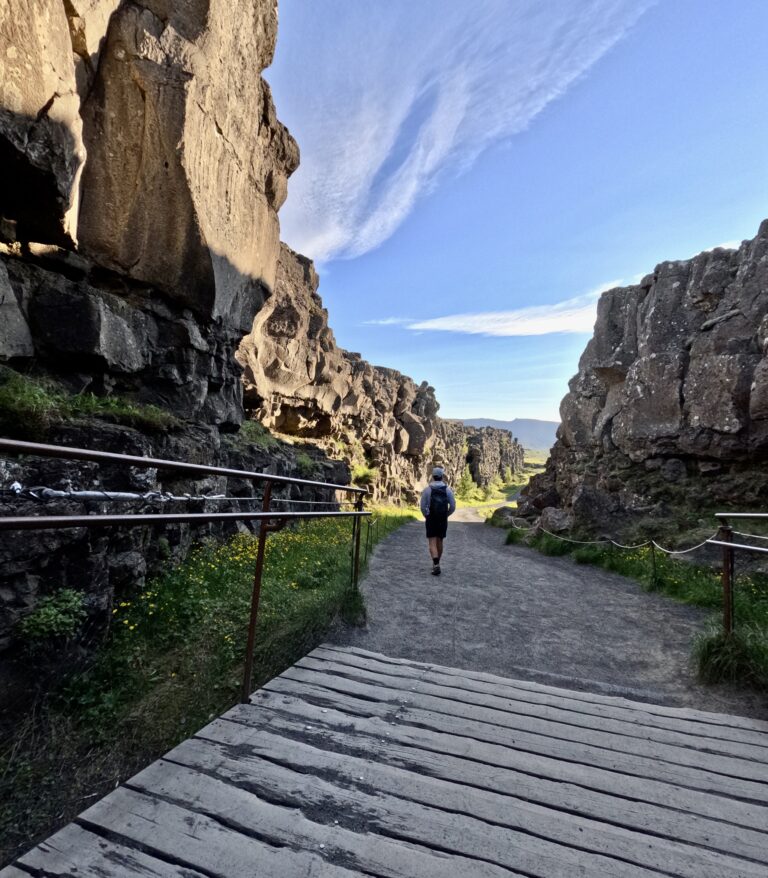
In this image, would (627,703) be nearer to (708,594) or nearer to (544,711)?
(544,711)

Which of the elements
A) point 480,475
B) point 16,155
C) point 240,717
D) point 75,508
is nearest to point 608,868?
point 240,717

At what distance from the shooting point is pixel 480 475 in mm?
60594

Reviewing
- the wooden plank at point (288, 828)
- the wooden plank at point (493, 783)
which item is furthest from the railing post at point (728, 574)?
the wooden plank at point (288, 828)

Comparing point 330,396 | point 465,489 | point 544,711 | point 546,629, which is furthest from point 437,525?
point 465,489

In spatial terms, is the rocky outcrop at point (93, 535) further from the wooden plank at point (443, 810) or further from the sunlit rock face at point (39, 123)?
the sunlit rock face at point (39, 123)

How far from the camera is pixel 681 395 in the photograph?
1290 cm

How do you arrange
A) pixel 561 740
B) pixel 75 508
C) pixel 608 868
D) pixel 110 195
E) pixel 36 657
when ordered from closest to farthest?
pixel 608 868 → pixel 561 740 → pixel 36 657 → pixel 75 508 → pixel 110 195

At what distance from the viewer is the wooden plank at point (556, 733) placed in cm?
264

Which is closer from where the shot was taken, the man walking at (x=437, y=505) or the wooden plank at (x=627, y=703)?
the wooden plank at (x=627, y=703)

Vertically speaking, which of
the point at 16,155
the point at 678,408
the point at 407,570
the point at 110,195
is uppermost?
the point at 110,195

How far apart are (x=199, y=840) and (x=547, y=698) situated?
2.70 m

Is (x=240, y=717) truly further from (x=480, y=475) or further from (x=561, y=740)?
(x=480, y=475)

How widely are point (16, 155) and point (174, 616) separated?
6.60 metres

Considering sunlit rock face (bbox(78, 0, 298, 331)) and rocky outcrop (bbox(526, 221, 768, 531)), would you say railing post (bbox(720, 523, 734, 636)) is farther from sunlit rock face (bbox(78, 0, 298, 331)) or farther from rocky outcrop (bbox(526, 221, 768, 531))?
sunlit rock face (bbox(78, 0, 298, 331))
